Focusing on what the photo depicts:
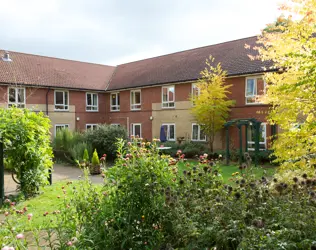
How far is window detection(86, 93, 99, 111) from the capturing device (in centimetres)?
2752

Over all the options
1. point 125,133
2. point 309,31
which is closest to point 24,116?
point 309,31

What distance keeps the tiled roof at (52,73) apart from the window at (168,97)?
7.30 metres

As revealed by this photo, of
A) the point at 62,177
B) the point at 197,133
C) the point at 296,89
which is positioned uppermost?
the point at 296,89

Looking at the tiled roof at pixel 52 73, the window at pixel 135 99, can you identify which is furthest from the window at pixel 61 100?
the window at pixel 135 99

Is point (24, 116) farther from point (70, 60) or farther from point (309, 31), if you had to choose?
point (70, 60)

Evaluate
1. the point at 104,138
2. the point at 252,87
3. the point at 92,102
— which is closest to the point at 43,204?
the point at 104,138

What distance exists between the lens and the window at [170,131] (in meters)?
23.1

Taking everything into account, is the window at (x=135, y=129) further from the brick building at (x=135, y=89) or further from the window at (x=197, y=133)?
the window at (x=197, y=133)

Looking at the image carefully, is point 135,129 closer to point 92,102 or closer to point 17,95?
point 92,102

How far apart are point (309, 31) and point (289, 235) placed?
14.5 ft

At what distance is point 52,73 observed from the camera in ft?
86.1

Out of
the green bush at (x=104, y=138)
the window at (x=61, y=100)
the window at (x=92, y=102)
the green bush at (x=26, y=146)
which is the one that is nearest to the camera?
the green bush at (x=26, y=146)

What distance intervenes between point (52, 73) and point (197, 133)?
46.3 feet

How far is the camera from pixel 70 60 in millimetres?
30453
